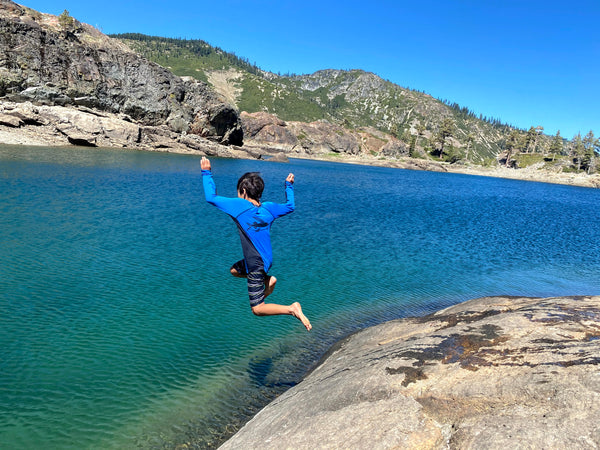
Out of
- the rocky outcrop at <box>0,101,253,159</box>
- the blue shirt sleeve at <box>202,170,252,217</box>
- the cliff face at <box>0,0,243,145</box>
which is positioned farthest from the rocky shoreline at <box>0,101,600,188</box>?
the blue shirt sleeve at <box>202,170,252,217</box>

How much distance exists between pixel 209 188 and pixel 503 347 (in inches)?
225

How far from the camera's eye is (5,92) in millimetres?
64000

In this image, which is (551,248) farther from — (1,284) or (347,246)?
(1,284)

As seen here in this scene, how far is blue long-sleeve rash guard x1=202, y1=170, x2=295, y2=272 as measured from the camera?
239 inches

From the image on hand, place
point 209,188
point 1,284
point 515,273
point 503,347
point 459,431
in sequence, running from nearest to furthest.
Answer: point 459,431 → point 503,347 → point 209,188 → point 1,284 → point 515,273

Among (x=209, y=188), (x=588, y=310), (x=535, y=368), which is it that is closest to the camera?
(x=535, y=368)

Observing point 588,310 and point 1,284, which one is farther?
point 1,284

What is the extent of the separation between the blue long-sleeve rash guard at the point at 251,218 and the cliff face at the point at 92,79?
81742mm

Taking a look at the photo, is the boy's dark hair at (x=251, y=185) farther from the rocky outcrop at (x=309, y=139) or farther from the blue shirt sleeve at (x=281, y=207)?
the rocky outcrop at (x=309, y=139)

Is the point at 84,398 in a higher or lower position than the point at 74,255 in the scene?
lower

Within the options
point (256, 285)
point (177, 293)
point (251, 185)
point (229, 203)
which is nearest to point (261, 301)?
point (256, 285)

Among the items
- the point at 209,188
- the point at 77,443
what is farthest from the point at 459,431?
the point at 77,443

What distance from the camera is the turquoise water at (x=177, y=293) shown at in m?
7.25

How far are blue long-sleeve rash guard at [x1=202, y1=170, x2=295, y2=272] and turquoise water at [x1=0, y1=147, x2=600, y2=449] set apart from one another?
3.57 metres
